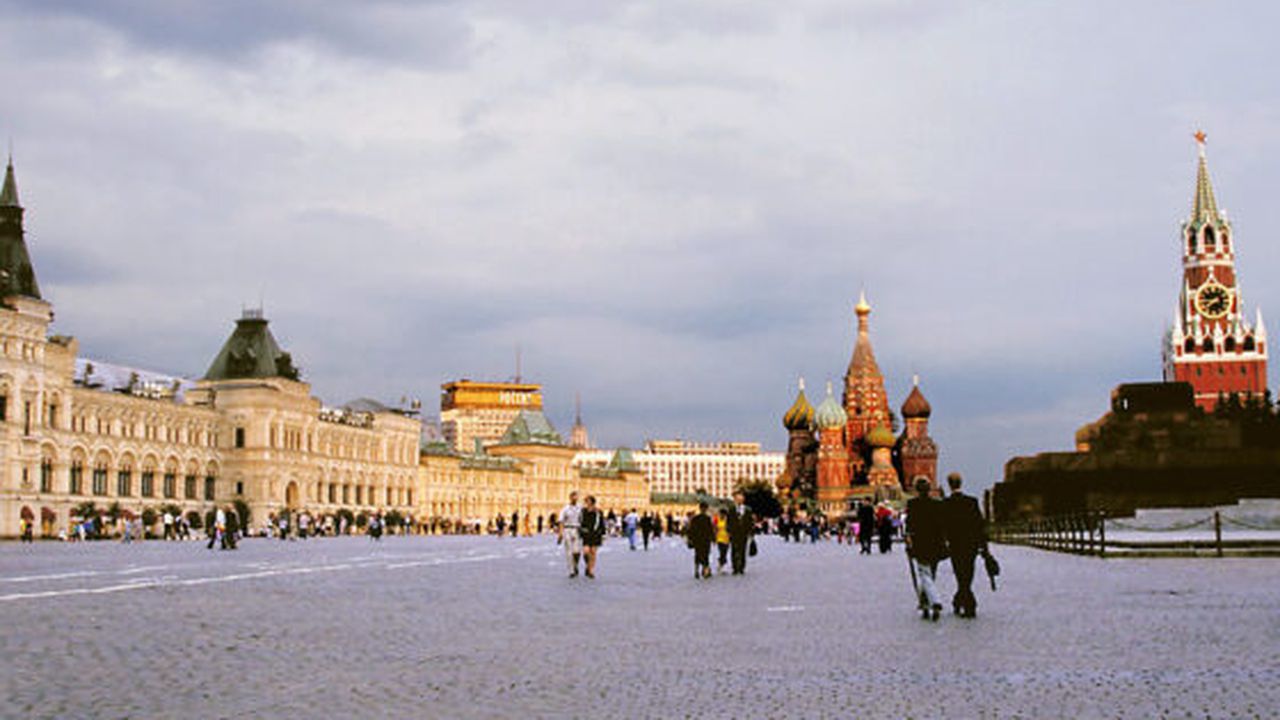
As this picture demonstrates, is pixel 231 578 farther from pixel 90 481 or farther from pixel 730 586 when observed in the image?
pixel 90 481

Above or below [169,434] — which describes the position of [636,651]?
below

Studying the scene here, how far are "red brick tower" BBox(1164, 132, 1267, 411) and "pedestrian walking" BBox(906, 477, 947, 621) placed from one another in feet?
490

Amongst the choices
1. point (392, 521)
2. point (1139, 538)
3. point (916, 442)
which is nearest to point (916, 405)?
point (916, 442)

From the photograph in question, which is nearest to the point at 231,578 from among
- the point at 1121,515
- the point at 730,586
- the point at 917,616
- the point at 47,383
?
the point at 730,586

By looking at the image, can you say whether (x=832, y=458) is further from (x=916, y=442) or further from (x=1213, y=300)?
(x=1213, y=300)

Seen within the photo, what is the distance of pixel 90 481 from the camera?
83.2m

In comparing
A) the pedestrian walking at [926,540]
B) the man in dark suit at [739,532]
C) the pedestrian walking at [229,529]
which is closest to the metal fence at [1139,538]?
the man in dark suit at [739,532]

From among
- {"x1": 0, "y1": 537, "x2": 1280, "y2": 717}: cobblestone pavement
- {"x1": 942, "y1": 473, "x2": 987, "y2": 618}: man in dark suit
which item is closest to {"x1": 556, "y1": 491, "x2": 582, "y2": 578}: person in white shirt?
{"x1": 0, "y1": 537, "x2": 1280, "y2": 717}: cobblestone pavement

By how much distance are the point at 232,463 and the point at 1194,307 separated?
107 meters

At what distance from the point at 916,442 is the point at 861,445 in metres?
6.57

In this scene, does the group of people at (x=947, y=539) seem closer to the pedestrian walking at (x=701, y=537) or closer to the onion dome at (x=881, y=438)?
the pedestrian walking at (x=701, y=537)

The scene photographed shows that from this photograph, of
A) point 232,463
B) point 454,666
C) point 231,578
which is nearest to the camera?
point 454,666

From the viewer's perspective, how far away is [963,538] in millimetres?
15367

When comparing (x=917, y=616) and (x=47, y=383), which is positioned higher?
(x=47, y=383)
